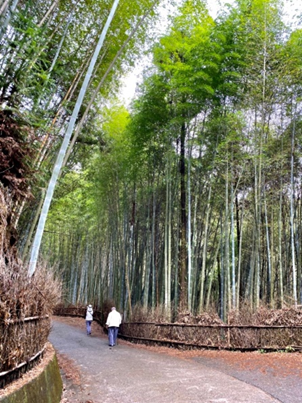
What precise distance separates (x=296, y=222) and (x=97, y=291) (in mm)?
7438

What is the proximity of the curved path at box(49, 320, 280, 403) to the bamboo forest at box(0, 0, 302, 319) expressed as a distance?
137 centimetres

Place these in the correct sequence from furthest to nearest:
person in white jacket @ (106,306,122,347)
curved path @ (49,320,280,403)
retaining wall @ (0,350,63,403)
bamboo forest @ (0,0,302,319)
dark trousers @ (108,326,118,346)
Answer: dark trousers @ (108,326,118,346) < person in white jacket @ (106,306,122,347) < bamboo forest @ (0,0,302,319) < curved path @ (49,320,280,403) < retaining wall @ (0,350,63,403)

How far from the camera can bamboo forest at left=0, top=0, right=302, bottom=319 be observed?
12.2ft

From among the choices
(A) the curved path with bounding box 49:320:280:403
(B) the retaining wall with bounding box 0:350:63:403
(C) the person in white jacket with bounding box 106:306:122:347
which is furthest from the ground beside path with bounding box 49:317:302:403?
(C) the person in white jacket with bounding box 106:306:122:347

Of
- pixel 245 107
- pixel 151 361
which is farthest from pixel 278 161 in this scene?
pixel 151 361

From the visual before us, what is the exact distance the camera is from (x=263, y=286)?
1141 centimetres

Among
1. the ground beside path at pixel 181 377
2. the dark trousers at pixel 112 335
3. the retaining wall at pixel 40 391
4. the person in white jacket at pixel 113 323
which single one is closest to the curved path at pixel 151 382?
the ground beside path at pixel 181 377

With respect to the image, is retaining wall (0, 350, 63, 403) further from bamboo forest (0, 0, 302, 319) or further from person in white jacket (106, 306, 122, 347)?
person in white jacket (106, 306, 122, 347)

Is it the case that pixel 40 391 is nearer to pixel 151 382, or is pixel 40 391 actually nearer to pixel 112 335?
pixel 151 382

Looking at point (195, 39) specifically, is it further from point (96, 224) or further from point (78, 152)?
point (96, 224)

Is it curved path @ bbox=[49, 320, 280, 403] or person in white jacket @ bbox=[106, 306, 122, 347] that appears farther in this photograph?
person in white jacket @ bbox=[106, 306, 122, 347]

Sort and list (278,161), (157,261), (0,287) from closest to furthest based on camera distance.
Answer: (0,287) → (278,161) → (157,261)

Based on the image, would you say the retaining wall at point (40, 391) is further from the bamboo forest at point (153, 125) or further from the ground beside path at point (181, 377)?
the bamboo forest at point (153, 125)

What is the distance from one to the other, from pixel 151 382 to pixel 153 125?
5.50m
